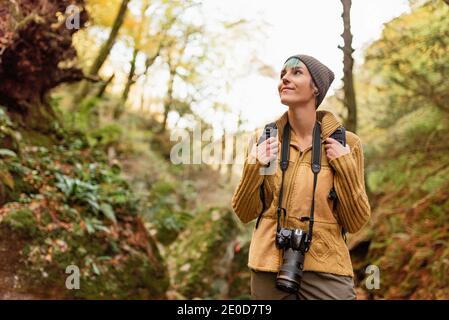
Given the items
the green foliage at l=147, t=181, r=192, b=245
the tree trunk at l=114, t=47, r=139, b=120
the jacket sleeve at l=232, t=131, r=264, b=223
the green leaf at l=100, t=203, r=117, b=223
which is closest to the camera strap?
the jacket sleeve at l=232, t=131, r=264, b=223

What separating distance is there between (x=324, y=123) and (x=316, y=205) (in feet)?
1.58

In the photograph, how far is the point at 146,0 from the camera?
1619 cm

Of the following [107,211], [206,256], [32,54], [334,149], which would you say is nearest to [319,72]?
[334,149]

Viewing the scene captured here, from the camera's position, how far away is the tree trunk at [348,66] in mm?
4922

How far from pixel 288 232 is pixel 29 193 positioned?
5017mm

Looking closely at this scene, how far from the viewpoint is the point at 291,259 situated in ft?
7.57

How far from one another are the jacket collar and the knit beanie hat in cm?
11

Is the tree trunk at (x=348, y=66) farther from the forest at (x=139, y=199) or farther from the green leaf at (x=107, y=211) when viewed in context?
the green leaf at (x=107, y=211)

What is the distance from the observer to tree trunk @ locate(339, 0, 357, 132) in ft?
16.1

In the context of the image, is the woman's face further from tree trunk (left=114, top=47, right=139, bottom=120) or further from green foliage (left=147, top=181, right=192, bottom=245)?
tree trunk (left=114, top=47, right=139, bottom=120)

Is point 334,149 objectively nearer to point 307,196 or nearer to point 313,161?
point 313,161

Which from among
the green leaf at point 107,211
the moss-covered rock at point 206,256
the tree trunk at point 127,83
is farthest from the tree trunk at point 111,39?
the green leaf at point 107,211
